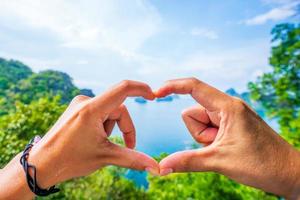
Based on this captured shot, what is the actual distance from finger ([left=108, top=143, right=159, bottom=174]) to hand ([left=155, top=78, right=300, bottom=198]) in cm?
3

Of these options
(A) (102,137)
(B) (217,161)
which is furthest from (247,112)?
(A) (102,137)

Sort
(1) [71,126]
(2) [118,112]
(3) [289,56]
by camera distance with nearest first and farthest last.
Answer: (1) [71,126] < (2) [118,112] < (3) [289,56]

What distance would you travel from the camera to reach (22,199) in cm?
110

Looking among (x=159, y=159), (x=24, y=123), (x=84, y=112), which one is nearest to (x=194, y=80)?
(x=84, y=112)

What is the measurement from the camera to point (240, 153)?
1.08 meters

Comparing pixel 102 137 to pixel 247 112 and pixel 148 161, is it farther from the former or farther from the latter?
pixel 247 112

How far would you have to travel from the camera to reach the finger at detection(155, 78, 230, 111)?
1.09 metres

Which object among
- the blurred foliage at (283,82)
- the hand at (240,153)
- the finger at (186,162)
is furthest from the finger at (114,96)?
the blurred foliage at (283,82)

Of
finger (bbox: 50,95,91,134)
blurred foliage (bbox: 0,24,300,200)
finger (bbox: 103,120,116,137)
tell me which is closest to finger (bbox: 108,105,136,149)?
finger (bbox: 103,120,116,137)

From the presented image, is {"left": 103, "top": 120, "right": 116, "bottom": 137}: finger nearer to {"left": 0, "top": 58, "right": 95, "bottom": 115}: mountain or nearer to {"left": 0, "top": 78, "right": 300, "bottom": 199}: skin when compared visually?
{"left": 0, "top": 78, "right": 300, "bottom": 199}: skin

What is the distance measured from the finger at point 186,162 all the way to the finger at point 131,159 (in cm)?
3

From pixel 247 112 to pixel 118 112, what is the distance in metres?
0.50

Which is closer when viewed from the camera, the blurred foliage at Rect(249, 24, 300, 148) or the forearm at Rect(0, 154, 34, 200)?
the forearm at Rect(0, 154, 34, 200)

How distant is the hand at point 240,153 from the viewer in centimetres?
107
